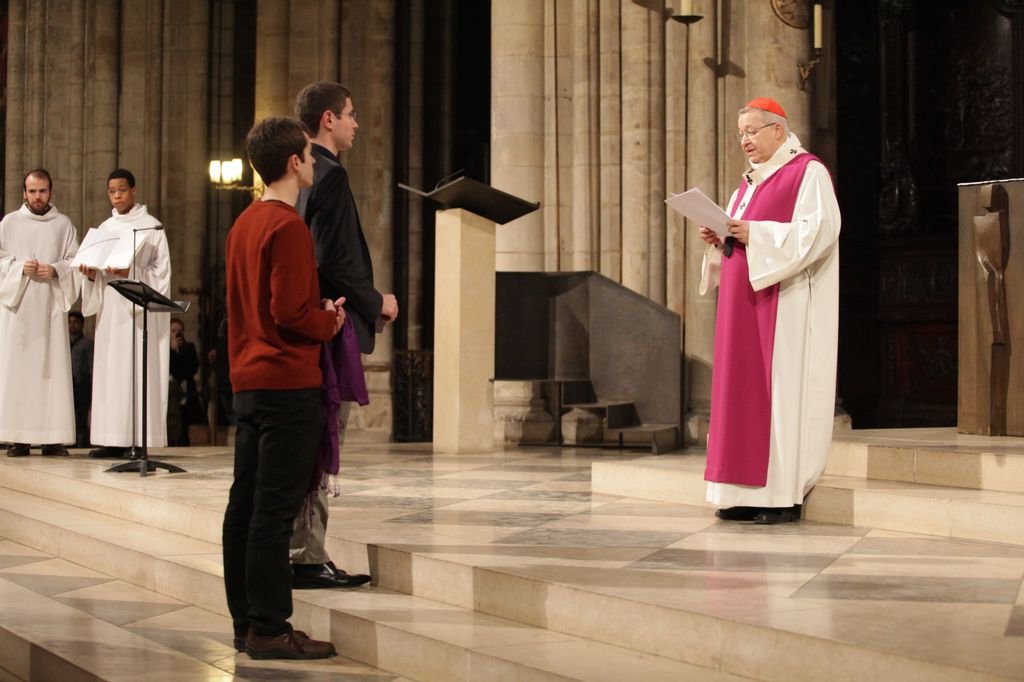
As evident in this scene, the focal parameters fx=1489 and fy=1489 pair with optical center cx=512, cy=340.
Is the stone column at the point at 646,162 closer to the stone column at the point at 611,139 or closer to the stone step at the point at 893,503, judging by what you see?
the stone column at the point at 611,139

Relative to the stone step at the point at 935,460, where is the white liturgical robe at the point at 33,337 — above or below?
above

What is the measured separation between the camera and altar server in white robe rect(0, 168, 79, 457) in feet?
31.4

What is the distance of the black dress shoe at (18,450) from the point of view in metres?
9.73

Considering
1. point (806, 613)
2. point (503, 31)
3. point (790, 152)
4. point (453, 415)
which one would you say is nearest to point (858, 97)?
point (503, 31)

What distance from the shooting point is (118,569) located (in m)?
6.64

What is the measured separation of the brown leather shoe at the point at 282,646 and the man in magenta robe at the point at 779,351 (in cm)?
208

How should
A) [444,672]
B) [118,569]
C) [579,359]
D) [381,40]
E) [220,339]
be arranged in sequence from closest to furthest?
[444,672]
[118,569]
[579,359]
[381,40]
[220,339]

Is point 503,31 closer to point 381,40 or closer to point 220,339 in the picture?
point 381,40

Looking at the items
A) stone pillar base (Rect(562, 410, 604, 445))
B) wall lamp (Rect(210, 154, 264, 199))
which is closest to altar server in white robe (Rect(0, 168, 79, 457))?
stone pillar base (Rect(562, 410, 604, 445))

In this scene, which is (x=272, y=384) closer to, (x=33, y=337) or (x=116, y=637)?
(x=116, y=637)

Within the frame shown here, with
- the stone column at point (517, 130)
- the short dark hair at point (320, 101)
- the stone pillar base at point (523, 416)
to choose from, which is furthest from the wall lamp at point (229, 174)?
the short dark hair at point (320, 101)

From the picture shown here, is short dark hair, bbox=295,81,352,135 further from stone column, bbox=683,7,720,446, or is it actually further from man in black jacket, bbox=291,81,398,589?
stone column, bbox=683,7,720,446

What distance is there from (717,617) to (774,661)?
0.23 metres

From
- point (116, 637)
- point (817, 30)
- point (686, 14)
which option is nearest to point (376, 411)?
point (686, 14)
